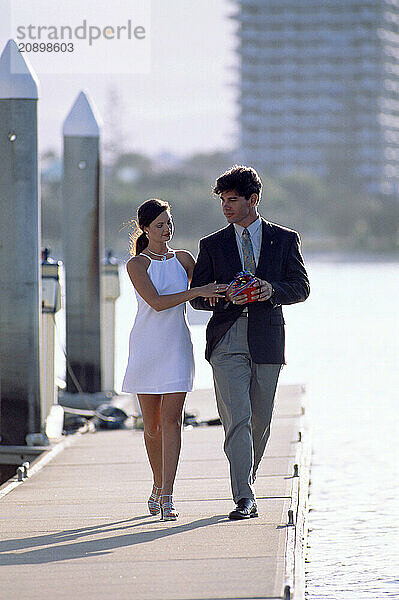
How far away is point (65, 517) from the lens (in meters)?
6.32

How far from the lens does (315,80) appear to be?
470ft

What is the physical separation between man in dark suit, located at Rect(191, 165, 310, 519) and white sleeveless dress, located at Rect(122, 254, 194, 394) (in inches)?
5.2

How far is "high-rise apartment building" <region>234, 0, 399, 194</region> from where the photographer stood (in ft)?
453

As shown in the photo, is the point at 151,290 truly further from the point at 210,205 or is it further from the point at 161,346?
the point at 210,205

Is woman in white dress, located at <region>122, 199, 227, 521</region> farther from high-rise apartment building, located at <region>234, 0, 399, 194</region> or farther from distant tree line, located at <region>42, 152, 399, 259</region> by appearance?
high-rise apartment building, located at <region>234, 0, 399, 194</region>

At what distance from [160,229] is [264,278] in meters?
0.56

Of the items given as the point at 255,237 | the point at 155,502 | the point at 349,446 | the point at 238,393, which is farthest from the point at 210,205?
the point at 238,393

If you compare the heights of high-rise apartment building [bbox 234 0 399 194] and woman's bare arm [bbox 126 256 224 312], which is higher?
high-rise apartment building [bbox 234 0 399 194]

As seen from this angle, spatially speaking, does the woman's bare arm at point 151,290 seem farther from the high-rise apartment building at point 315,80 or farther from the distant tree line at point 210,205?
the high-rise apartment building at point 315,80

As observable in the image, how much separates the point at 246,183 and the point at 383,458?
19.4 ft

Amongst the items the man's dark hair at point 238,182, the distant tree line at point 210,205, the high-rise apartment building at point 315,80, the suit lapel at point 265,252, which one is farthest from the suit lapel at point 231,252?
the high-rise apartment building at point 315,80

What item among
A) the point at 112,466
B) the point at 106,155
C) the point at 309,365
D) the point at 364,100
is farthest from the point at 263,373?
the point at 364,100

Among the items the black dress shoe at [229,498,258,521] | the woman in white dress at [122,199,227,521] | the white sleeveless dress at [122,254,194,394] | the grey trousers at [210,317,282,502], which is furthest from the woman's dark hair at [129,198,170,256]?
the black dress shoe at [229,498,258,521]

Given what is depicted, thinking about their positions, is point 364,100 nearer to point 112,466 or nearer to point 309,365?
point 309,365
